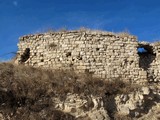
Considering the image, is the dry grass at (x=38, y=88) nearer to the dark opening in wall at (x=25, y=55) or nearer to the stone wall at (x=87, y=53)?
the stone wall at (x=87, y=53)

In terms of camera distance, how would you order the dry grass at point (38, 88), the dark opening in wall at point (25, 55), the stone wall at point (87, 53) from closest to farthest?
1. the dry grass at point (38, 88)
2. the stone wall at point (87, 53)
3. the dark opening in wall at point (25, 55)

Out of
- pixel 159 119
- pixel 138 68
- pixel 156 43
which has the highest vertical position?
pixel 156 43

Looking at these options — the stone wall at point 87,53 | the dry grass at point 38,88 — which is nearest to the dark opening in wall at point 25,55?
the stone wall at point 87,53

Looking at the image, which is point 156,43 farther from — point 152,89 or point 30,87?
point 30,87

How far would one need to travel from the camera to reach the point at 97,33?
1669 cm

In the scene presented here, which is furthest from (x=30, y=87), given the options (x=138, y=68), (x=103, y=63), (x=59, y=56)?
(x=138, y=68)

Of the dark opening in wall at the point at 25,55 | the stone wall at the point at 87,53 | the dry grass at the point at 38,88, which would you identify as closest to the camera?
the dry grass at the point at 38,88

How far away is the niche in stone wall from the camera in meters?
17.4

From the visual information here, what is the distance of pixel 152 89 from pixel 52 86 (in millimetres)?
4393

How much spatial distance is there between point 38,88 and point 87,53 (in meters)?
3.05

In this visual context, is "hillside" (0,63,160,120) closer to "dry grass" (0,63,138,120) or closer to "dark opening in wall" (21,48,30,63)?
"dry grass" (0,63,138,120)

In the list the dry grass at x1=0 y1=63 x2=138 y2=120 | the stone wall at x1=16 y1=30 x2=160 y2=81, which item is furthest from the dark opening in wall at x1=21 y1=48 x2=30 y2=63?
the dry grass at x1=0 y1=63 x2=138 y2=120

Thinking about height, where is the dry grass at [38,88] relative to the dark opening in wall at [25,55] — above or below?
below

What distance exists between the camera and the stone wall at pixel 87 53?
16094mm
